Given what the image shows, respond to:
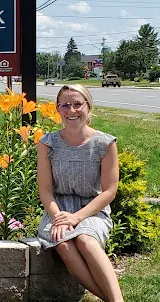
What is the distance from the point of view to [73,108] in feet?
10.6

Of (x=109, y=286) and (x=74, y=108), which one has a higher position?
(x=74, y=108)

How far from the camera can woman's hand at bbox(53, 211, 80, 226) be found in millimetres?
3090

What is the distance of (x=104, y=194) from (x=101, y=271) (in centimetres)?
50

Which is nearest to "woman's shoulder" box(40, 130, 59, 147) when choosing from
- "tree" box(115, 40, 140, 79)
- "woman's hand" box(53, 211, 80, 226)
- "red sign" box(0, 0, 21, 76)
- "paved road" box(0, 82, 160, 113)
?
"woman's hand" box(53, 211, 80, 226)

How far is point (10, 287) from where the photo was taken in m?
3.21

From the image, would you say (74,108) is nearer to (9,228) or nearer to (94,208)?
(94,208)

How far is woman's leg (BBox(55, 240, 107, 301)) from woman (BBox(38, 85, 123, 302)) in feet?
0.35

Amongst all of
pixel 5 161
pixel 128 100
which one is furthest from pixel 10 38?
pixel 128 100

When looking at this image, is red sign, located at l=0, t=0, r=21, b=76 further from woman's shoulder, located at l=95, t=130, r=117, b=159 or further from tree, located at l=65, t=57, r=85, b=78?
tree, located at l=65, t=57, r=85, b=78

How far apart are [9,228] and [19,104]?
0.86 m

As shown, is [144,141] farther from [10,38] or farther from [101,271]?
[101,271]

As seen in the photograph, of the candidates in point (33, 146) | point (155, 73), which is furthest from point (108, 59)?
point (33, 146)

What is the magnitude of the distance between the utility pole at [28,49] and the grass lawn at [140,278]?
1.38m

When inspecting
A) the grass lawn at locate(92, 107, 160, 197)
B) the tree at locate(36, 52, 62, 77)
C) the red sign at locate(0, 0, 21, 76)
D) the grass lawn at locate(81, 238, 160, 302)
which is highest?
the red sign at locate(0, 0, 21, 76)
